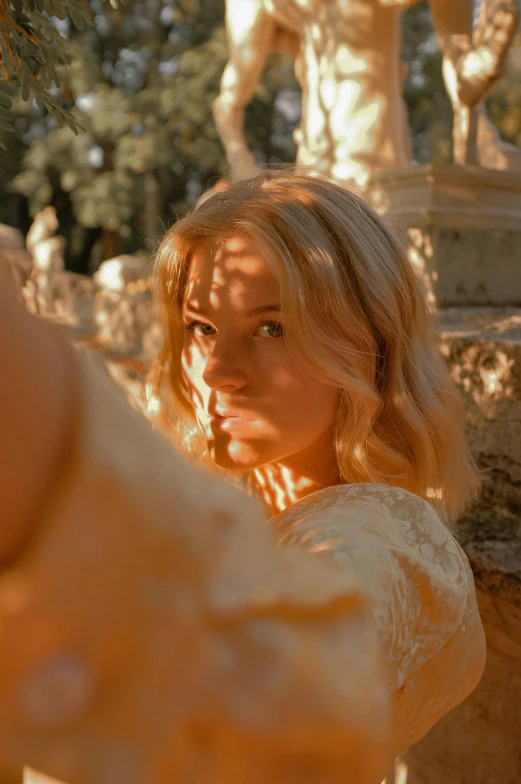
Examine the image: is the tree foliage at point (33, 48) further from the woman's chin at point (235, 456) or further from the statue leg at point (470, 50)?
the statue leg at point (470, 50)

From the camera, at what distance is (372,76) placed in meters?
4.84

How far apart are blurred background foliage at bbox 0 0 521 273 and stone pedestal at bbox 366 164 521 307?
1379 cm

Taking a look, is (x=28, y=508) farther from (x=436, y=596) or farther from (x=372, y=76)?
(x=372, y=76)

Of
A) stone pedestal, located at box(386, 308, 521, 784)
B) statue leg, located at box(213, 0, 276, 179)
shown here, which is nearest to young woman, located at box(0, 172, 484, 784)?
stone pedestal, located at box(386, 308, 521, 784)

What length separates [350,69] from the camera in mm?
4875

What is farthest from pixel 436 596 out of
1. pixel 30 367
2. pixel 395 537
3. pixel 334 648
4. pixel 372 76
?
pixel 372 76

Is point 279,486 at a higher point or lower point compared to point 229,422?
lower

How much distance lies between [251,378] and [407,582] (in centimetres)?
40

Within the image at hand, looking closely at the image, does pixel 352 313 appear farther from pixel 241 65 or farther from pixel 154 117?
pixel 154 117

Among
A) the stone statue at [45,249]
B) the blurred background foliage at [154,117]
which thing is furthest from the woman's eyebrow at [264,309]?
the blurred background foliage at [154,117]

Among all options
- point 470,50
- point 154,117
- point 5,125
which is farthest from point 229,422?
point 154,117

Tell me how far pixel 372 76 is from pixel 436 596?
450 centimetres

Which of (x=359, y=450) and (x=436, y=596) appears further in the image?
(x=359, y=450)

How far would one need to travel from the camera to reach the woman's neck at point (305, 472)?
1282 mm
